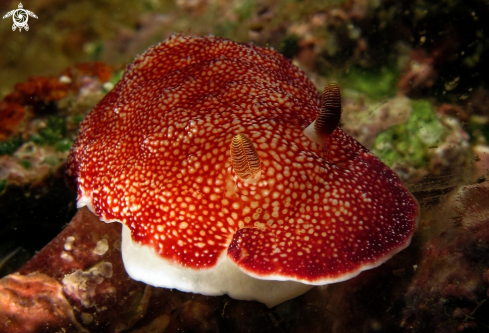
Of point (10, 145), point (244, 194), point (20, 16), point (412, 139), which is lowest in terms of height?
point (10, 145)

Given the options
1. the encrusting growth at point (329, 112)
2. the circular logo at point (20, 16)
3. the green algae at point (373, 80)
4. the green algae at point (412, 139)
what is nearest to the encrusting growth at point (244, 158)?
the encrusting growth at point (329, 112)

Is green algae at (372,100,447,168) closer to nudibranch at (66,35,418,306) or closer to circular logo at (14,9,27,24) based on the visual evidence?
nudibranch at (66,35,418,306)

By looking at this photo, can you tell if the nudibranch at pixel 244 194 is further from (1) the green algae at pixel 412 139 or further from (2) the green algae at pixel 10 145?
(2) the green algae at pixel 10 145

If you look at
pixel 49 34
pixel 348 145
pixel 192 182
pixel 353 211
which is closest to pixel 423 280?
pixel 353 211

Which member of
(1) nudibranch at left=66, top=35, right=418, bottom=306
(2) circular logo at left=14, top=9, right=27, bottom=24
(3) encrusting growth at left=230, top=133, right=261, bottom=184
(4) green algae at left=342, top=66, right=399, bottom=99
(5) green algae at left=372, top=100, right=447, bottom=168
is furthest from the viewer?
(4) green algae at left=342, top=66, right=399, bottom=99

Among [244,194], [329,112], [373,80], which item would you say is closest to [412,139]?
[373,80]

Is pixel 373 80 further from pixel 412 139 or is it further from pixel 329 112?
pixel 329 112

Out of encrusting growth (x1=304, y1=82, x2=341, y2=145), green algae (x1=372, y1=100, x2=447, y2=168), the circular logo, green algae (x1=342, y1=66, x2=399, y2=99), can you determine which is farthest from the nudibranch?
the circular logo
